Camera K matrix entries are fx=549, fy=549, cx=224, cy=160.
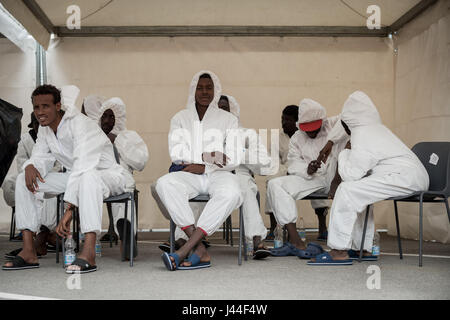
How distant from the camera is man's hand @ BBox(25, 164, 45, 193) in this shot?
3.66m

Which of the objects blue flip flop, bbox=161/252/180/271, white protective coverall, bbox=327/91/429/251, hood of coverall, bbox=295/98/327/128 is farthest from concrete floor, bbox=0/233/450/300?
hood of coverall, bbox=295/98/327/128

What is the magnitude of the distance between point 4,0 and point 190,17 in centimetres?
212

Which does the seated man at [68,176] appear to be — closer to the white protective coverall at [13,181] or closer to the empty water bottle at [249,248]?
the white protective coverall at [13,181]

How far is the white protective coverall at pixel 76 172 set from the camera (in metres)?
3.53

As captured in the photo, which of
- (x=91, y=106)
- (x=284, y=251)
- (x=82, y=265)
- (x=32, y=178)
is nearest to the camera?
(x=82, y=265)

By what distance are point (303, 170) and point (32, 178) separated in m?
2.25

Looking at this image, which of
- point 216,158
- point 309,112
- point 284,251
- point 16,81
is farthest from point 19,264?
point 16,81

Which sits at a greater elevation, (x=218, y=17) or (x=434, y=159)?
(x=218, y=17)

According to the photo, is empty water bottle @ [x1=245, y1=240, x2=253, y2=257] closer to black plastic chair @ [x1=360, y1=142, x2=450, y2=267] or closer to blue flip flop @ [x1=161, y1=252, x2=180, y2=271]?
black plastic chair @ [x1=360, y1=142, x2=450, y2=267]

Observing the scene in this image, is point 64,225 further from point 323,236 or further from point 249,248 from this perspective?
point 323,236

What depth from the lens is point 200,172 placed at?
13.0 ft

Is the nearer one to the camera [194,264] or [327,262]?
[194,264]

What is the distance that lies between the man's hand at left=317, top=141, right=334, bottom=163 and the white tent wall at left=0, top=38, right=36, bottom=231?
3788 millimetres

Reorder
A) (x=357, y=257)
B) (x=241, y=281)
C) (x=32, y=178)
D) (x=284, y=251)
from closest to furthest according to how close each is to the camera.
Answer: (x=241, y=281) < (x=32, y=178) < (x=357, y=257) < (x=284, y=251)
